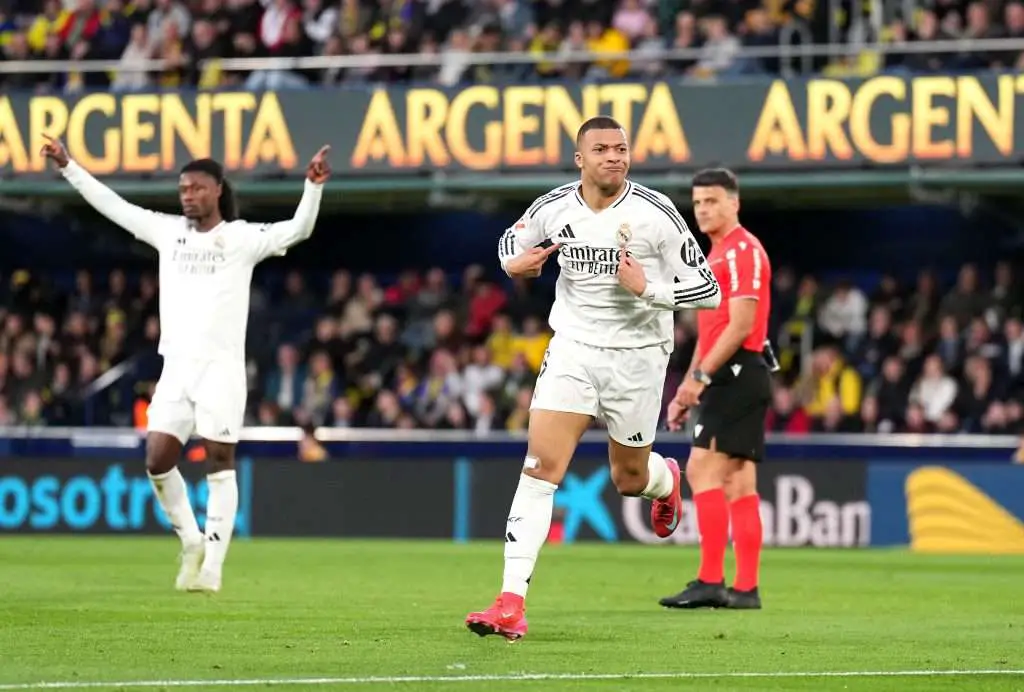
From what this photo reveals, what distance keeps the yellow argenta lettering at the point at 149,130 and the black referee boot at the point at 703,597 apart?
1554 cm

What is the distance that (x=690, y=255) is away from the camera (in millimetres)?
9820

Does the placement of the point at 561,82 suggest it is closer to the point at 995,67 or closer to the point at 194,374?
the point at 995,67

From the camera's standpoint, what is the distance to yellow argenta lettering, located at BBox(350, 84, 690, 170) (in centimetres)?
2520

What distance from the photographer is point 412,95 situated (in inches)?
1022

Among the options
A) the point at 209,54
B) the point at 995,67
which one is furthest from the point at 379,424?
the point at 995,67

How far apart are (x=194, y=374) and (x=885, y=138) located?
13.6 m

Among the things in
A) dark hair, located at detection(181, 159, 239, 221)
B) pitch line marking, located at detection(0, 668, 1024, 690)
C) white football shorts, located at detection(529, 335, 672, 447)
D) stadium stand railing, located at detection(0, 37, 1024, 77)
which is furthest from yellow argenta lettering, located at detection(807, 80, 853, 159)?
pitch line marking, located at detection(0, 668, 1024, 690)

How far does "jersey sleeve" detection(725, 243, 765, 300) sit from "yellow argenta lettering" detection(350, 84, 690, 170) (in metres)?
13.2

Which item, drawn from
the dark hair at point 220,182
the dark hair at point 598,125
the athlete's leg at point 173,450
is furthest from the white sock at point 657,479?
the dark hair at point 220,182

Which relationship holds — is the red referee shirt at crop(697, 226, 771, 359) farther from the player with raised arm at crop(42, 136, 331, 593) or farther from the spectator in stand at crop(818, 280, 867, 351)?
the spectator in stand at crop(818, 280, 867, 351)

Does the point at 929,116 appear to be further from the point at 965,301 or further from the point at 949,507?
the point at 949,507

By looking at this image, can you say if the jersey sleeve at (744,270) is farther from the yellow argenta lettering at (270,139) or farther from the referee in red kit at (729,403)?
the yellow argenta lettering at (270,139)

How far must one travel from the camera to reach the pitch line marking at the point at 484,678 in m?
7.52

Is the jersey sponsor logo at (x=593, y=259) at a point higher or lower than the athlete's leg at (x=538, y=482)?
higher
